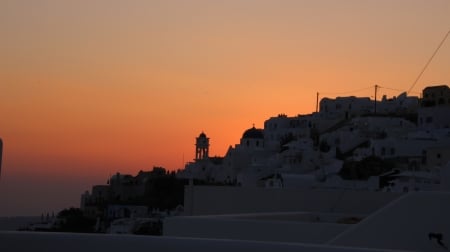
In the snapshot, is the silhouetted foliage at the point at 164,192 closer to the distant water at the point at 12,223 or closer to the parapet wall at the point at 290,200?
the parapet wall at the point at 290,200

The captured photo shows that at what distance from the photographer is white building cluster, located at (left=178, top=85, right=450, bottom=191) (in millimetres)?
54875

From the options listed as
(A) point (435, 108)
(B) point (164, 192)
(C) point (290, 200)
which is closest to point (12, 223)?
(C) point (290, 200)

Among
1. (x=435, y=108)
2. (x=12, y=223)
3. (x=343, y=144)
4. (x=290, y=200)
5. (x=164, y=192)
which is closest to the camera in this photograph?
(x=12, y=223)

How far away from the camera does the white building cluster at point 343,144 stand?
54.9 metres

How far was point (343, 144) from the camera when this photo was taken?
68.8 meters

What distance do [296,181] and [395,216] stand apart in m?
25.3

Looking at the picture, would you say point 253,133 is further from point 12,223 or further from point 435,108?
point 12,223

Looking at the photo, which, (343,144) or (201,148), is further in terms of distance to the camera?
(201,148)

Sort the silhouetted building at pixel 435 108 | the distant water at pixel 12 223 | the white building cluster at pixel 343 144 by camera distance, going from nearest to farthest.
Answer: the distant water at pixel 12 223 → the white building cluster at pixel 343 144 → the silhouetted building at pixel 435 108

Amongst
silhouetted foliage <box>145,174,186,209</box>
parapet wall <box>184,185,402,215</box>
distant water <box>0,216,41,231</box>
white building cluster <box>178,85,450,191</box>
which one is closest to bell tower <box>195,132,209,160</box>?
white building cluster <box>178,85,450,191</box>

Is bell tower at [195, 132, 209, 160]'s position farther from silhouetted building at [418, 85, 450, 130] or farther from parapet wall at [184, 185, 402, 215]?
parapet wall at [184, 185, 402, 215]

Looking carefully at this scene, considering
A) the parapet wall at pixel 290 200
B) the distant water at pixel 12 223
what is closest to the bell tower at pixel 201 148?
the parapet wall at pixel 290 200

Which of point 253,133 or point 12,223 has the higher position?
point 253,133

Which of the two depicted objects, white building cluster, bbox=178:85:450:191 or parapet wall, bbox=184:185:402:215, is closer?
parapet wall, bbox=184:185:402:215
